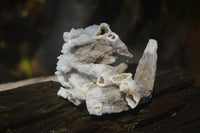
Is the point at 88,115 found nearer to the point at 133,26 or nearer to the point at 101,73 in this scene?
the point at 101,73

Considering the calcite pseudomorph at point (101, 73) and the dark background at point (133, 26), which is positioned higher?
the dark background at point (133, 26)

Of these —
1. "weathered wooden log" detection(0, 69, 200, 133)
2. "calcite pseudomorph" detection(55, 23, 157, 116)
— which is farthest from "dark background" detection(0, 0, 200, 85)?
"calcite pseudomorph" detection(55, 23, 157, 116)

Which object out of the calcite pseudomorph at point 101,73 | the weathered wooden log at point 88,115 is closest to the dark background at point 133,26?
the weathered wooden log at point 88,115

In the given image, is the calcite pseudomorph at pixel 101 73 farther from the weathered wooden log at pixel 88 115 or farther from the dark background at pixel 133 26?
the dark background at pixel 133 26

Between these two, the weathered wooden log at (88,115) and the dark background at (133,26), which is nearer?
the weathered wooden log at (88,115)

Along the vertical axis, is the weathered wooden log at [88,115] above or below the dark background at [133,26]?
below
